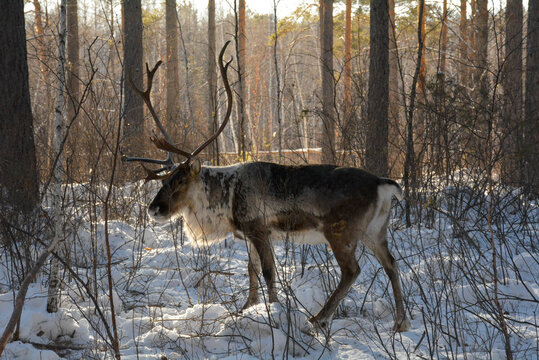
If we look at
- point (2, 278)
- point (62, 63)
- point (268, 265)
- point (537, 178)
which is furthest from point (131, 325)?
point (537, 178)

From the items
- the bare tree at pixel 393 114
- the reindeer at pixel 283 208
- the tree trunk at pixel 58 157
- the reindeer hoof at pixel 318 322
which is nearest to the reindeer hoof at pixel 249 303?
the reindeer at pixel 283 208

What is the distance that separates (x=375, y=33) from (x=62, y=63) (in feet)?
20.7

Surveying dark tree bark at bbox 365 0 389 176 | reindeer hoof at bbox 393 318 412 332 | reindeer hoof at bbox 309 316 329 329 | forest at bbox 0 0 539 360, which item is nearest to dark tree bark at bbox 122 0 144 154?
forest at bbox 0 0 539 360

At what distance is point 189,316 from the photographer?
416 cm

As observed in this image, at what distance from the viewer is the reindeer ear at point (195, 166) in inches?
196

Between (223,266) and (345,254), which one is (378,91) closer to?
(223,266)

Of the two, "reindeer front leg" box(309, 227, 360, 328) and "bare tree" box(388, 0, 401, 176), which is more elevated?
"bare tree" box(388, 0, 401, 176)

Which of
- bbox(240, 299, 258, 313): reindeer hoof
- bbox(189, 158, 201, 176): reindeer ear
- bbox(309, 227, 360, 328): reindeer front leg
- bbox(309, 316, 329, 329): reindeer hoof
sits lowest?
bbox(240, 299, 258, 313): reindeer hoof

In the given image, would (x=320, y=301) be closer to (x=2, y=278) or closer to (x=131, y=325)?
(x=131, y=325)

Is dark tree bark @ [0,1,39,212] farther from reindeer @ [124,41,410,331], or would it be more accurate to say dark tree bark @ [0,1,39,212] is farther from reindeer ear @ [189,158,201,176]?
reindeer ear @ [189,158,201,176]

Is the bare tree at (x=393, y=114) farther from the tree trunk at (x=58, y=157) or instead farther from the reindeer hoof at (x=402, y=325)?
the tree trunk at (x=58, y=157)

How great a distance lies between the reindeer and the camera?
4254 mm

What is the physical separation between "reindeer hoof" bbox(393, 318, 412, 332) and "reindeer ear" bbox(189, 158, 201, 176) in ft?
7.57

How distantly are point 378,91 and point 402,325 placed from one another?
17.9ft
